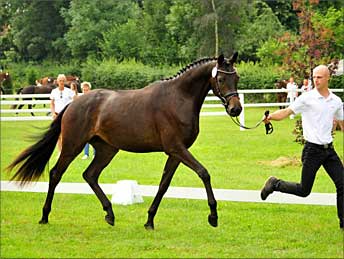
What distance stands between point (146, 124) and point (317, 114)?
2123 mm

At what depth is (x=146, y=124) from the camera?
850 cm

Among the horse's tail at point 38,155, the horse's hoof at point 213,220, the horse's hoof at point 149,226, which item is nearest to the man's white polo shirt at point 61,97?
the horse's tail at point 38,155

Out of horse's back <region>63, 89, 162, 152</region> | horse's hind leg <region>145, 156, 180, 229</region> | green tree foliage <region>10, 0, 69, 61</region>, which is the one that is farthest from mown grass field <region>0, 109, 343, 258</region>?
green tree foliage <region>10, 0, 69, 61</region>

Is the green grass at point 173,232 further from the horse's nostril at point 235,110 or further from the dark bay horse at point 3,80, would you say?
the dark bay horse at point 3,80

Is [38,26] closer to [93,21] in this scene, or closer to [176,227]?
[93,21]

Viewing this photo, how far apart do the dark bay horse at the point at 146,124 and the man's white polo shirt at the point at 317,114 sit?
77 cm

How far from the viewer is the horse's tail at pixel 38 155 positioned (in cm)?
941

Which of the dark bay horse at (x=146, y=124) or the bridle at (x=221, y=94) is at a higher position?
the bridle at (x=221, y=94)

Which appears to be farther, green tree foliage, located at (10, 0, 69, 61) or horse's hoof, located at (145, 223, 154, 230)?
green tree foliage, located at (10, 0, 69, 61)

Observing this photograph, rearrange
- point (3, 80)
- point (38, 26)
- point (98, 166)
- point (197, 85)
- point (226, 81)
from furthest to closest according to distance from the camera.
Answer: point (38, 26) → point (3, 80) → point (98, 166) → point (197, 85) → point (226, 81)

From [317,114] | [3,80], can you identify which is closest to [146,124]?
[317,114]

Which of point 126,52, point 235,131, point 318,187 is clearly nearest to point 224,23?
point 126,52

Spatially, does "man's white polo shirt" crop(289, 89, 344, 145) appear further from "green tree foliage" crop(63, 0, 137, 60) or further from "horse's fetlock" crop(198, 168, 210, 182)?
"green tree foliage" crop(63, 0, 137, 60)

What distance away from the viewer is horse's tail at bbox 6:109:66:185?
9414 millimetres
